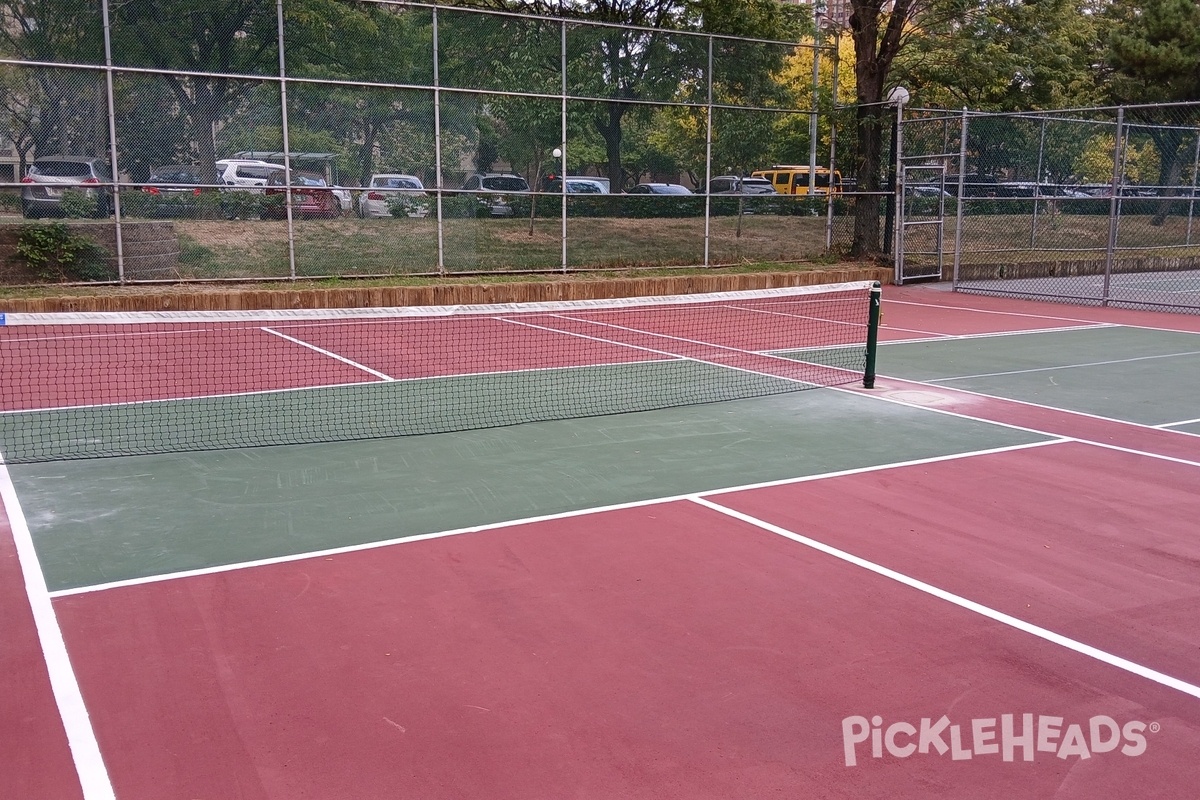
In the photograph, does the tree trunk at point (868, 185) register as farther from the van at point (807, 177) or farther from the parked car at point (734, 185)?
the parked car at point (734, 185)

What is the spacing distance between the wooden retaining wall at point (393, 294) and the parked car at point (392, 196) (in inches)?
79.8

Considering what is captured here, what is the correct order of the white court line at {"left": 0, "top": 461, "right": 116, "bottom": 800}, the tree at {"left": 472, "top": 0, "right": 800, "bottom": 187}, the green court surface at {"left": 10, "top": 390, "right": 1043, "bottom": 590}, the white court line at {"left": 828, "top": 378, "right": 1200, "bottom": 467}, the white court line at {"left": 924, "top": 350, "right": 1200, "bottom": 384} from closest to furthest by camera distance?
the white court line at {"left": 0, "top": 461, "right": 116, "bottom": 800} → the green court surface at {"left": 10, "top": 390, "right": 1043, "bottom": 590} → the white court line at {"left": 828, "top": 378, "right": 1200, "bottom": 467} → the white court line at {"left": 924, "top": 350, "right": 1200, "bottom": 384} → the tree at {"left": 472, "top": 0, "right": 800, "bottom": 187}

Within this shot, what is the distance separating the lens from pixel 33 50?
53.4ft

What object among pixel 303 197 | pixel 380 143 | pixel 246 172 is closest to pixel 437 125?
pixel 380 143

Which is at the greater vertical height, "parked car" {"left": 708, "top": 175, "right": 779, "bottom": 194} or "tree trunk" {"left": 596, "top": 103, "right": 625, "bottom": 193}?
"tree trunk" {"left": 596, "top": 103, "right": 625, "bottom": 193}

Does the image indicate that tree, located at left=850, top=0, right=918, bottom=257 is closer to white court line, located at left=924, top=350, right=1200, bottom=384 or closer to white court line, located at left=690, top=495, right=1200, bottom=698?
white court line, located at left=924, top=350, right=1200, bottom=384

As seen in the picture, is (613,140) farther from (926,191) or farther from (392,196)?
(926,191)

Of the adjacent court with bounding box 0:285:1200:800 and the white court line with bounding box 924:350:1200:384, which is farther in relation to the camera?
the white court line with bounding box 924:350:1200:384

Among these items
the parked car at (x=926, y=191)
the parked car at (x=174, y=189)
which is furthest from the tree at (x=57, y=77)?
the parked car at (x=926, y=191)

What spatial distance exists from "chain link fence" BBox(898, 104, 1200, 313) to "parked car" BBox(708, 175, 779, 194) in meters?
3.13

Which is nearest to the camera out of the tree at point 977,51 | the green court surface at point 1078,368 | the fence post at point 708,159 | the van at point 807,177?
the green court surface at point 1078,368

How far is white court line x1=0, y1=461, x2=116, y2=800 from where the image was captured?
3703mm

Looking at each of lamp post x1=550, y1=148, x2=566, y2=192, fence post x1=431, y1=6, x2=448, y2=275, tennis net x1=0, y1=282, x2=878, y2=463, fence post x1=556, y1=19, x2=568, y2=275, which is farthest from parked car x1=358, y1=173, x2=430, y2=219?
tennis net x1=0, y1=282, x2=878, y2=463

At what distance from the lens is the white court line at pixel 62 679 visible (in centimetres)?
370
